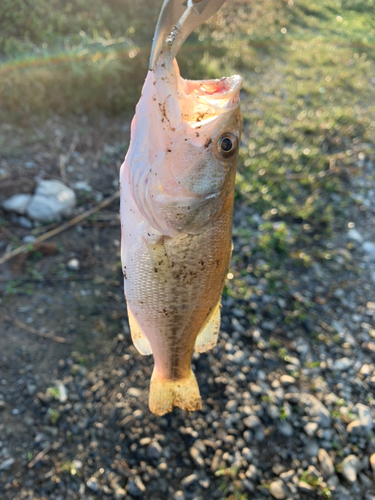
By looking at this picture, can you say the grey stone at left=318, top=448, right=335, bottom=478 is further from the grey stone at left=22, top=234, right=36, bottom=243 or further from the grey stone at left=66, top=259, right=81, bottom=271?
the grey stone at left=22, top=234, right=36, bottom=243

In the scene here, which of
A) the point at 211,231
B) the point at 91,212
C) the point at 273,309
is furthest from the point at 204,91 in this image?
the point at 91,212

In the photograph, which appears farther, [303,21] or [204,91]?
[303,21]

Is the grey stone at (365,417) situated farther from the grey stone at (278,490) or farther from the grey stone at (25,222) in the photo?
the grey stone at (25,222)

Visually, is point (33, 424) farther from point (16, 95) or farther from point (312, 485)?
point (16, 95)

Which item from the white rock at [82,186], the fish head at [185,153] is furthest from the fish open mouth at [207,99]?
the white rock at [82,186]

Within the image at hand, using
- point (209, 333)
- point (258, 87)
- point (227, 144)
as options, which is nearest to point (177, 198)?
point (227, 144)

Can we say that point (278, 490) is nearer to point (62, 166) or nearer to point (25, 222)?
point (25, 222)
